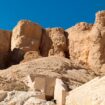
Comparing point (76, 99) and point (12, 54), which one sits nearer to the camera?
point (76, 99)

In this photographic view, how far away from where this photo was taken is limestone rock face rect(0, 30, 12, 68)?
129 ft

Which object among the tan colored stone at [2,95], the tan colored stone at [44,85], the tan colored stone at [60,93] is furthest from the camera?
the tan colored stone at [44,85]

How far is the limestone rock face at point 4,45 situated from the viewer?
39.2m

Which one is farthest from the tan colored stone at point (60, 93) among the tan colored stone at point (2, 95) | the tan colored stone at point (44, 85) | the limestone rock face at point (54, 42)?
the limestone rock face at point (54, 42)

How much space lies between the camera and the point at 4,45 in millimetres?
40188

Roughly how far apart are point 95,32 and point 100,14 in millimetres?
2431

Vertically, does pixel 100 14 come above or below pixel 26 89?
above

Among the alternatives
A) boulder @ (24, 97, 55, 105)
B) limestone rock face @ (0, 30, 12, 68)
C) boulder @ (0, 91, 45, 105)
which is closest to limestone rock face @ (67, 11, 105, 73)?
limestone rock face @ (0, 30, 12, 68)

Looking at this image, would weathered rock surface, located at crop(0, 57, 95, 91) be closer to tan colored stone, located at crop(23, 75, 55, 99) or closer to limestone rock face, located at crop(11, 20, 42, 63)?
tan colored stone, located at crop(23, 75, 55, 99)

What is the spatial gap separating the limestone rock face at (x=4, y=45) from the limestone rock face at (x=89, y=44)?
649cm

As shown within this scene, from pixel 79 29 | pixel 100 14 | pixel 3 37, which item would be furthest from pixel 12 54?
pixel 100 14

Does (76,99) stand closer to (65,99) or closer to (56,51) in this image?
(65,99)

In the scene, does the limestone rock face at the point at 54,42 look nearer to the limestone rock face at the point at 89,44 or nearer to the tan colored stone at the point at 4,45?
the limestone rock face at the point at 89,44

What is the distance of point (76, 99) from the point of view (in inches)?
616
